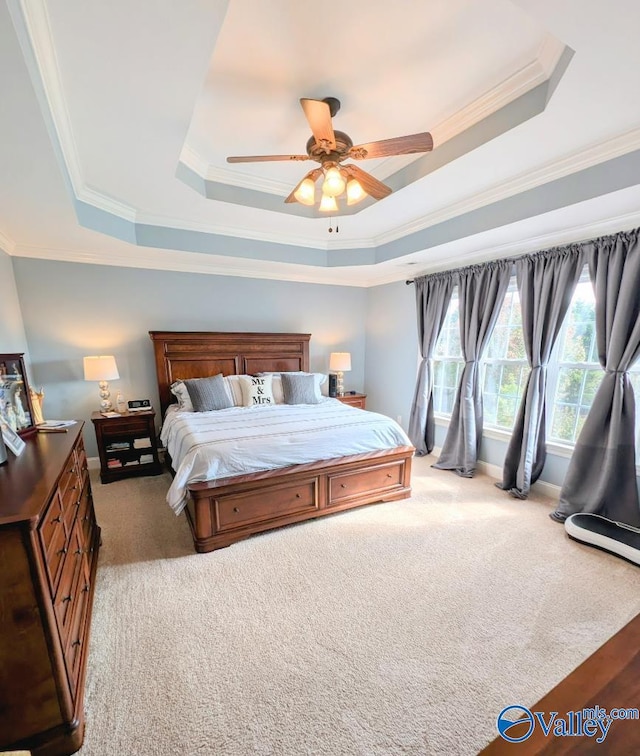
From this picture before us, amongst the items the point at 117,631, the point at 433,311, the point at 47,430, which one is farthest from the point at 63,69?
the point at 433,311

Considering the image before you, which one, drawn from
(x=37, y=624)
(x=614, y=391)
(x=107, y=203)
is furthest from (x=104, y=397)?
(x=614, y=391)

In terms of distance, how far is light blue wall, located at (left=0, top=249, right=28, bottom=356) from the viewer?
274 cm

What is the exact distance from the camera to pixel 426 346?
4078 millimetres

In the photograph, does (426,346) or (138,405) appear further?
(426,346)

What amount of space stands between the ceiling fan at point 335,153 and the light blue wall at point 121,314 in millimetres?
2234

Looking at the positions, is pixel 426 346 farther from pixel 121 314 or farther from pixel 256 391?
pixel 121 314

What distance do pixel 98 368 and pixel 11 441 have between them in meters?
1.88

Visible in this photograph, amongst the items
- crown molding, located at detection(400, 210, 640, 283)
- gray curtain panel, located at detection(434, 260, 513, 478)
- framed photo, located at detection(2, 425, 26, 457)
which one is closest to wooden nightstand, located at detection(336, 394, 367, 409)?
gray curtain panel, located at detection(434, 260, 513, 478)

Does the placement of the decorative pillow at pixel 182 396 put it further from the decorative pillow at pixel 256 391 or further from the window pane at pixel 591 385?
the window pane at pixel 591 385

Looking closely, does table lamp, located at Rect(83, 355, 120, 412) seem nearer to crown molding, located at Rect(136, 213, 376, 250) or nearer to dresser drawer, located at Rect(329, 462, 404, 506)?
crown molding, located at Rect(136, 213, 376, 250)

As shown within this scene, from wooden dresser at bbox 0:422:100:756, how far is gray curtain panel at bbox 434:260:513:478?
11.4 feet

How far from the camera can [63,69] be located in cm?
146

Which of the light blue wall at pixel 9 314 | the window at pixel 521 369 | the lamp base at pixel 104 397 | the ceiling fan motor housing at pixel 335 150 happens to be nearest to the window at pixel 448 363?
the window at pixel 521 369

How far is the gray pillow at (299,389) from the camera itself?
3.84 metres
